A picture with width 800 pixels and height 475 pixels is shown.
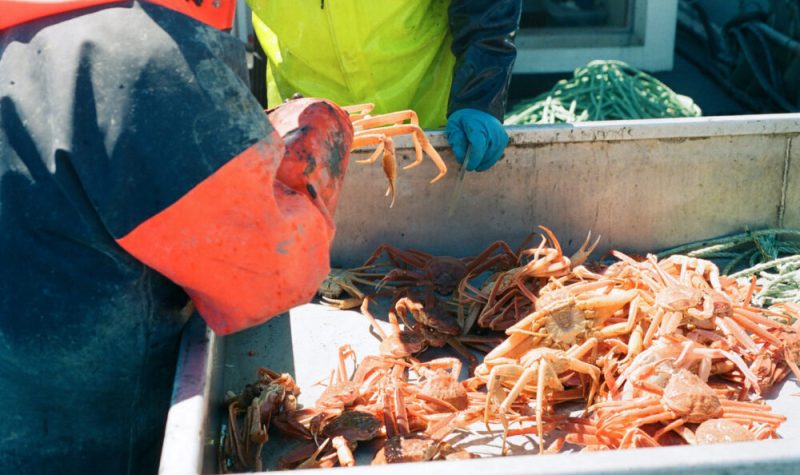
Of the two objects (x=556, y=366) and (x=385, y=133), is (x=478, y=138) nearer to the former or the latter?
(x=385, y=133)

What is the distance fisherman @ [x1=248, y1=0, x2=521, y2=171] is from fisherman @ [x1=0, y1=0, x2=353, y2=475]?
1.17 metres

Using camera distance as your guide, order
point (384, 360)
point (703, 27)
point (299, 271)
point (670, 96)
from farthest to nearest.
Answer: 1. point (703, 27)
2. point (670, 96)
3. point (384, 360)
4. point (299, 271)

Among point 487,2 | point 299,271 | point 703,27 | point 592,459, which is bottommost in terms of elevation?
point 703,27

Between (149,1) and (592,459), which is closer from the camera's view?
(592,459)

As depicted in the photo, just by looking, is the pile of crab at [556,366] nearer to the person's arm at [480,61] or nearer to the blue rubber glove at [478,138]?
the blue rubber glove at [478,138]

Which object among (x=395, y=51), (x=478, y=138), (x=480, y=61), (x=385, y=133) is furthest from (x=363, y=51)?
(x=385, y=133)

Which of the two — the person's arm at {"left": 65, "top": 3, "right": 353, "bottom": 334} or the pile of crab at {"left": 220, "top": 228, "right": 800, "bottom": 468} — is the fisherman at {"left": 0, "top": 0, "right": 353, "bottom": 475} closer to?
the person's arm at {"left": 65, "top": 3, "right": 353, "bottom": 334}

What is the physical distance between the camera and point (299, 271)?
1.58 m

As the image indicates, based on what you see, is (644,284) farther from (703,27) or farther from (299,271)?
(703,27)

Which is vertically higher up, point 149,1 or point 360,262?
point 149,1

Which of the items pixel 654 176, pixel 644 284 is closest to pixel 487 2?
pixel 654 176

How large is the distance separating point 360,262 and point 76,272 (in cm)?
142

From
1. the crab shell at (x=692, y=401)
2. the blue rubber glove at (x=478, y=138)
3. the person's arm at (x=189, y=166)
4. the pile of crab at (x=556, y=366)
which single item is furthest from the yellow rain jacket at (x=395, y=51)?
the person's arm at (x=189, y=166)

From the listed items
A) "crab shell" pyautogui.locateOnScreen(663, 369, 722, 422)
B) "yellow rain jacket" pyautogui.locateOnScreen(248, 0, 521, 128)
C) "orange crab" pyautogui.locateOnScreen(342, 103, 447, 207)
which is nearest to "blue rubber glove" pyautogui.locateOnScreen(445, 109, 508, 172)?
"yellow rain jacket" pyautogui.locateOnScreen(248, 0, 521, 128)
